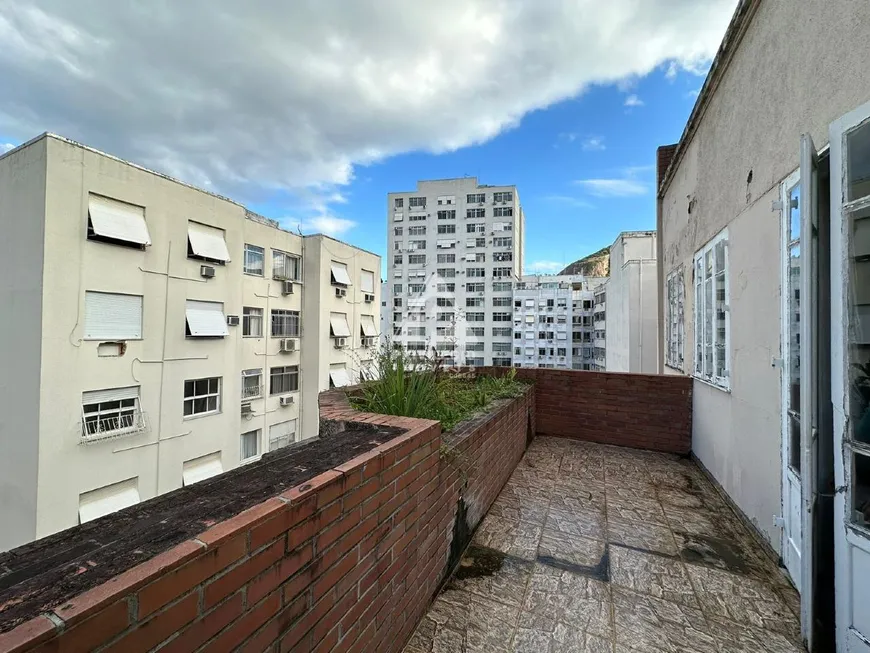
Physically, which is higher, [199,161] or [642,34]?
[199,161]

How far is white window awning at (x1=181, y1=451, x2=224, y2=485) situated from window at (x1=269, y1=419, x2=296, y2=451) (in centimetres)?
247

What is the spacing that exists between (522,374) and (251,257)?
11397 mm

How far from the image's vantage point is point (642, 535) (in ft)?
8.63

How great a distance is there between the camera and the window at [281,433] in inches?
543

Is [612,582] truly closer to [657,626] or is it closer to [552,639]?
[657,626]

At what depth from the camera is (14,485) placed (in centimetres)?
766

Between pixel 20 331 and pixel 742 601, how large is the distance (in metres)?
11.6

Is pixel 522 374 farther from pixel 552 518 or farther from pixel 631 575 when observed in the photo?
pixel 631 575

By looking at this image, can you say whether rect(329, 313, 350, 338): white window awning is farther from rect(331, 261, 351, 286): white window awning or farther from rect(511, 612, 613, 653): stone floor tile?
rect(511, 612, 613, 653): stone floor tile

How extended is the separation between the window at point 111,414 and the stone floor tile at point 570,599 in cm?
1018

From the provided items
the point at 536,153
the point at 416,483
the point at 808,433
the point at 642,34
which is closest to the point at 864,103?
the point at 808,433

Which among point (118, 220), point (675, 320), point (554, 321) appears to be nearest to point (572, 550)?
point (675, 320)

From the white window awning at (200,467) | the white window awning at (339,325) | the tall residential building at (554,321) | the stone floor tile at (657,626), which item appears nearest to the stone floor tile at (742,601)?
the stone floor tile at (657,626)

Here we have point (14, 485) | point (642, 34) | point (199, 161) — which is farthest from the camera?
point (199, 161)
